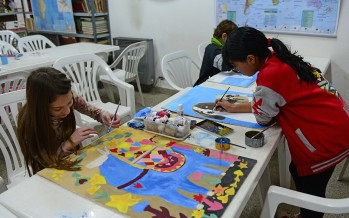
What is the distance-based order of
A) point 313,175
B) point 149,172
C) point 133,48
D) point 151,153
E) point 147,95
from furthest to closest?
1. point 147,95
2. point 133,48
3. point 313,175
4. point 151,153
5. point 149,172

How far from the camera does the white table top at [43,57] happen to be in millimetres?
2770

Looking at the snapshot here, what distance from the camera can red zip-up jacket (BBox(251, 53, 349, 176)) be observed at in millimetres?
1247

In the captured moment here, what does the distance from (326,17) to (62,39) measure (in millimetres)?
3756

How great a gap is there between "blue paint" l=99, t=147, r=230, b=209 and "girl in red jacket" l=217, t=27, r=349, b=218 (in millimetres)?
366

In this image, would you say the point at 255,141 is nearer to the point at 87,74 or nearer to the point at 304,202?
the point at 304,202

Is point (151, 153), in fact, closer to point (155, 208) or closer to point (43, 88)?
point (155, 208)

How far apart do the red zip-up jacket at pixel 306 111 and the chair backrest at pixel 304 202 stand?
1.02 feet

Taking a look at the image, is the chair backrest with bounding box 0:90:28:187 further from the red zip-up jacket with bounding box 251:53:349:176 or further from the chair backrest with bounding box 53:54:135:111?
the red zip-up jacket with bounding box 251:53:349:176

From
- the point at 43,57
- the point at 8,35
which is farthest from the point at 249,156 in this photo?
the point at 8,35

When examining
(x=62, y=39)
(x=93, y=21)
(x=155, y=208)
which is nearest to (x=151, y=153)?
(x=155, y=208)

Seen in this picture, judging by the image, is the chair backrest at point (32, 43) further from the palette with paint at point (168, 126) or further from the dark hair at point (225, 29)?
the palette with paint at point (168, 126)

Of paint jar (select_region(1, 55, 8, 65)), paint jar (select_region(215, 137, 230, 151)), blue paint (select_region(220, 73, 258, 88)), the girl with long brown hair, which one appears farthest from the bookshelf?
paint jar (select_region(215, 137, 230, 151))

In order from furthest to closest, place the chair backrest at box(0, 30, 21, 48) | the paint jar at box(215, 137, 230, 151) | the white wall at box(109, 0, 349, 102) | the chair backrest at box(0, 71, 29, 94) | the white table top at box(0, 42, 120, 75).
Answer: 1. the chair backrest at box(0, 30, 21, 48)
2. the white wall at box(109, 0, 349, 102)
3. the white table top at box(0, 42, 120, 75)
4. the chair backrest at box(0, 71, 29, 94)
5. the paint jar at box(215, 137, 230, 151)

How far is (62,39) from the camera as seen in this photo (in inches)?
190
